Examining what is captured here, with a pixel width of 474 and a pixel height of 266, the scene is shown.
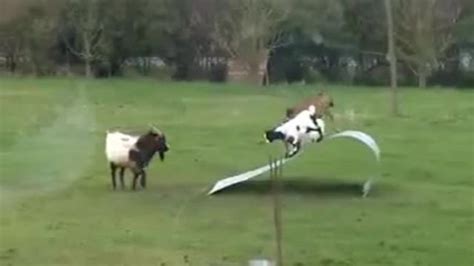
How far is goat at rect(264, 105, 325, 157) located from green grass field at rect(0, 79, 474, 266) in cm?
10

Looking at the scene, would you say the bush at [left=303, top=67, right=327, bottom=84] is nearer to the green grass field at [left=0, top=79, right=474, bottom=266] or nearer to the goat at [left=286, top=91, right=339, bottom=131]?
the green grass field at [left=0, top=79, right=474, bottom=266]

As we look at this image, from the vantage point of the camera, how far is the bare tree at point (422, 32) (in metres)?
12.7

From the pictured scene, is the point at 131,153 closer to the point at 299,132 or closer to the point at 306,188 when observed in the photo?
the point at 306,188

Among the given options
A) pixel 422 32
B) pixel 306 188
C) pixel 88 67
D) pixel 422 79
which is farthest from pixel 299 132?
pixel 422 32

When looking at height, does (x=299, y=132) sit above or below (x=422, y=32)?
below

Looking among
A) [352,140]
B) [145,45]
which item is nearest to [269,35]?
[145,45]

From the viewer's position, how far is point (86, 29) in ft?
35.6

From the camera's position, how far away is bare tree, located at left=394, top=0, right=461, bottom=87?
12.7 meters

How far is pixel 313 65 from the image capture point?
1233 cm

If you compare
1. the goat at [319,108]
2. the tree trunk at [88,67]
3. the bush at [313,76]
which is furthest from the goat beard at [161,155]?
the bush at [313,76]

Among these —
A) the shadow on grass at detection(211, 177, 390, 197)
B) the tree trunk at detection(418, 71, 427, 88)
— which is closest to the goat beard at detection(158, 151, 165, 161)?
the shadow on grass at detection(211, 177, 390, 197)

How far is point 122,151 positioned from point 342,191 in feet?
3.34

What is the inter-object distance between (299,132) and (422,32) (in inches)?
277

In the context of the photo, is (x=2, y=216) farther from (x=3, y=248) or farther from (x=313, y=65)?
(x=313, y=65)
